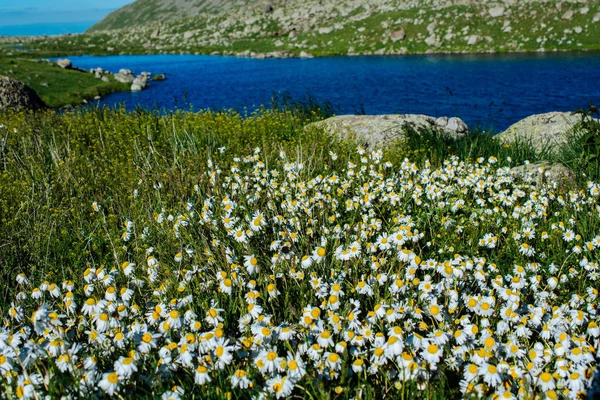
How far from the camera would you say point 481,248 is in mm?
5270

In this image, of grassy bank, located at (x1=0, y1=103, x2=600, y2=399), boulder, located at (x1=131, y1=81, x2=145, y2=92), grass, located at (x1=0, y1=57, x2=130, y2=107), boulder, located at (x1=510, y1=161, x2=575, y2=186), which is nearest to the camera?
grassy bank, located at (x1=0, y1=103, x2=600, y2=399)

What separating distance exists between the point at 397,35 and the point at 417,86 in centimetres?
4183

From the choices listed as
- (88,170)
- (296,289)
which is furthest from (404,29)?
(296,289)

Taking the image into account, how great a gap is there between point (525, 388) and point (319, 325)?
4.47ft

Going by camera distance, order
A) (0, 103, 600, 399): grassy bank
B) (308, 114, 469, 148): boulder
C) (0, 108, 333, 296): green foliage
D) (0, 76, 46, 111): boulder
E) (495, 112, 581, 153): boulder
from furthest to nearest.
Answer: (0, 76, 46, 111): boulder < (495, 112, 581, 153): boulder < (308, 114, 469, 148): boulder < (0, 108, 333, 296): green foliage < (0, 103, 600, 399): grassy bank

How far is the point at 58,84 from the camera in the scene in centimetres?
4200

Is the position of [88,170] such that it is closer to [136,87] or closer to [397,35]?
[136,87]

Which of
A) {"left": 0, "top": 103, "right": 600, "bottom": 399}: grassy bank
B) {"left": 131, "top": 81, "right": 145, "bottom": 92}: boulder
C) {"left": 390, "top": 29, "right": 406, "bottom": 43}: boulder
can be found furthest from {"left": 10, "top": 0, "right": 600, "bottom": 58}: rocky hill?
{"left": 0, "top": 103, "right": 600, "bottom": 399}: grassy bank

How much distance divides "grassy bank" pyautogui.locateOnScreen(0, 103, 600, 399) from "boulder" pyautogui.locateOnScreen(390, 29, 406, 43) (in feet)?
236

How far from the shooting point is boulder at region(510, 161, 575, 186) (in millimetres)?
7234

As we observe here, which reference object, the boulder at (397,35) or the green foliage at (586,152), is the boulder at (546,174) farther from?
the boulder at (397,35)

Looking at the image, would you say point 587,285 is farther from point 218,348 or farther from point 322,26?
point 322,26

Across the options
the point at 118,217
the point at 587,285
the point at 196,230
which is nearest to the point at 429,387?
the point at 587,285

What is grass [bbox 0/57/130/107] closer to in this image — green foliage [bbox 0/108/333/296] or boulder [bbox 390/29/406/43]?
green foliage [bbox 0/108/333/296]
